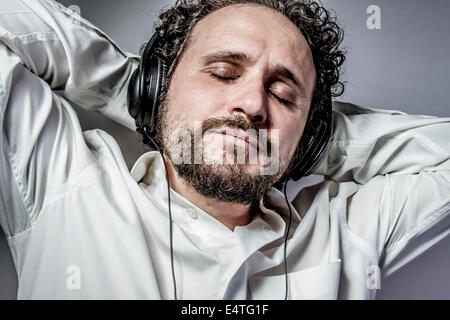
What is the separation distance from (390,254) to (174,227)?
20.4 inches

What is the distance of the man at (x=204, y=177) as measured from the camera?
0.79 metres

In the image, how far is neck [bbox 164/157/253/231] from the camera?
94cm

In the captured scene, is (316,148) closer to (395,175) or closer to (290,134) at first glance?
(290,134)

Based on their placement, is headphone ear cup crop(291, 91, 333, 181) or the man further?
headphone ear cup crop(291, 91, 333, 181)

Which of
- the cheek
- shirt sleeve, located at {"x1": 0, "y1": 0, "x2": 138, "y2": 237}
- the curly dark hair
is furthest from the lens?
the curly dark hair

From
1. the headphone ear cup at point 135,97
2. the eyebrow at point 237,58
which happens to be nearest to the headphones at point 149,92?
the headphone ear cup at point 135,97

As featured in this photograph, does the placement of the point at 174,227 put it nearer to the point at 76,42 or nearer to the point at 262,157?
the point at 262,157

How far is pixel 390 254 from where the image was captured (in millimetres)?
998

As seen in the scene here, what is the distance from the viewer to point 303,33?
107cm

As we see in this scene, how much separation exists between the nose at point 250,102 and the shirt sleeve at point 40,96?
318 mm

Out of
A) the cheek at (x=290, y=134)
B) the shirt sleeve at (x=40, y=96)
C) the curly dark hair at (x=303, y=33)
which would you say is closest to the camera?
the shirt sleeve at (x=40, y=96)

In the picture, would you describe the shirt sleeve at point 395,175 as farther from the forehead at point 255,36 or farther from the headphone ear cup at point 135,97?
the headphone ear cup at point 135,97

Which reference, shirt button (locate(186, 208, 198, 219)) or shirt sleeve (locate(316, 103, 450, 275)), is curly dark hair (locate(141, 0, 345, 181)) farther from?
shirt button (locate(186, 208, 198, 219))

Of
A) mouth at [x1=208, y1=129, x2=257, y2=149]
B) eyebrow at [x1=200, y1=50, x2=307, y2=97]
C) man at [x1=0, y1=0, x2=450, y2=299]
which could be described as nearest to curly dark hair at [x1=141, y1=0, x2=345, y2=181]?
man at [x1=0, y1=0, x2=450, y2=299]
